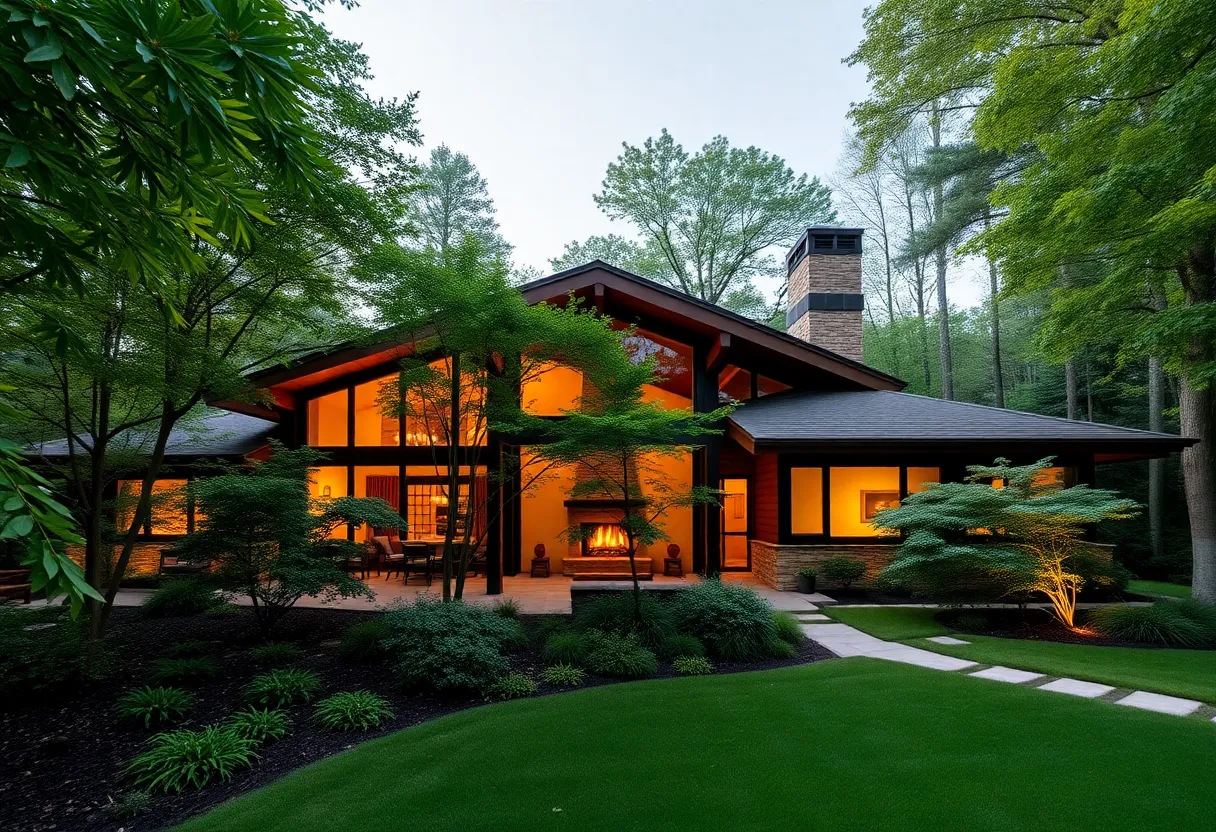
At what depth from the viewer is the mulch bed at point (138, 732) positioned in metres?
3.44

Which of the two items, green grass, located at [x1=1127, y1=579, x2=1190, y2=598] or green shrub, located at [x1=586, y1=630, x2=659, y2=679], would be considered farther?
green grass, located at [x1=1127, y1=579, x2=1190, y2=598]

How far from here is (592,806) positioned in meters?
3.21

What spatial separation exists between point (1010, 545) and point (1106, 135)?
227 inches

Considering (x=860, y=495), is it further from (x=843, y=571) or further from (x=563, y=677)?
(x=563, y=677)

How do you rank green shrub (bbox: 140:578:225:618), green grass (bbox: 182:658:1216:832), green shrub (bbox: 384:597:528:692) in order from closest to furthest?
green grass (bbox: 182:658:1216:832) < green shrub (bbox: 384:597:528:692) < green shrub (bbox: 140:578:225:618)

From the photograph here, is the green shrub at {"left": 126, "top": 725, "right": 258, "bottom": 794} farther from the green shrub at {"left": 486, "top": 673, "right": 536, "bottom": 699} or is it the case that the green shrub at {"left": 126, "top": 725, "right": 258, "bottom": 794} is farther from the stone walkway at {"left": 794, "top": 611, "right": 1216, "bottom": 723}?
the stone walkway at {"left": 794, "top": 611, "right": 1216, "bottom": 723}

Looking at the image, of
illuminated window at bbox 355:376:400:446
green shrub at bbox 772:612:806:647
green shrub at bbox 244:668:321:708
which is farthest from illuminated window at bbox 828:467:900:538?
illuminated window at bbox 355:376:400:446

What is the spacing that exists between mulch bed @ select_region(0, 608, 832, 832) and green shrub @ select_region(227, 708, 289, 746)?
0.23 feet

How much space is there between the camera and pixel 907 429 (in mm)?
9391

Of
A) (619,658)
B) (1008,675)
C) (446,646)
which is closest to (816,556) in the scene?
(1008,675)

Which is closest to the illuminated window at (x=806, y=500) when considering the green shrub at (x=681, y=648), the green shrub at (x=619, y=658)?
the green shrub at (x=681, y=648)

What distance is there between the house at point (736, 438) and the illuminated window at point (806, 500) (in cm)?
3

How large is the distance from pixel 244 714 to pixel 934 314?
81.7 ft

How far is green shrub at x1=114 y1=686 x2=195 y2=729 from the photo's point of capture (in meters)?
4.49
